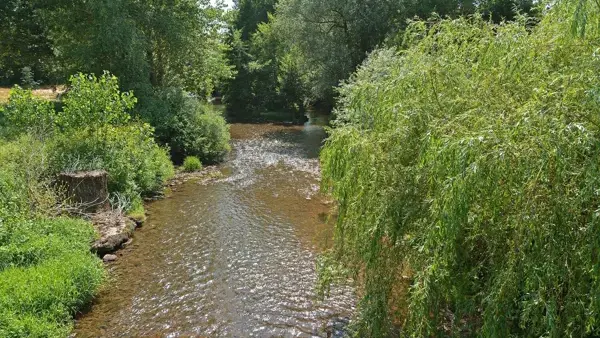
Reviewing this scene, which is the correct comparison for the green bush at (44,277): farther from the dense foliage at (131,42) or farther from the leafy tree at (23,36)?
the leafy tree at (23,36)

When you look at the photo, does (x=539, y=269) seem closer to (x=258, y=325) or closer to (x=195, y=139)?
(x=258, y=325)

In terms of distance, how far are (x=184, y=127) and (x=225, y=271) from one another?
11.0 meters

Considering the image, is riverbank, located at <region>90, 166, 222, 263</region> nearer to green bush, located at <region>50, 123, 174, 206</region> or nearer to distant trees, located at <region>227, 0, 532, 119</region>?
green bush, located at <region>50, 123, 174, 206</region>

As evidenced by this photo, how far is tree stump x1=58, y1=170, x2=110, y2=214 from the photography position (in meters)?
Answer: 10.6

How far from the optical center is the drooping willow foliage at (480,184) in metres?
3.44

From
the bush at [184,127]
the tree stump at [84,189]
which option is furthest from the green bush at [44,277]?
the bush at [184,127]

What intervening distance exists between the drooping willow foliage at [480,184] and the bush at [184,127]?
12.7 m

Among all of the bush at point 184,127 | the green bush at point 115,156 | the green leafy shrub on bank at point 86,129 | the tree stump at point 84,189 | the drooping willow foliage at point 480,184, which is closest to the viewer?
the drooping willow foliage at point 480,184

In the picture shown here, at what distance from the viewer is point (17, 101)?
11969 millimetres

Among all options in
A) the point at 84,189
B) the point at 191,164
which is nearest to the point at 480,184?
the point at 84,189

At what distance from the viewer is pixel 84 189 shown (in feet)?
35.1

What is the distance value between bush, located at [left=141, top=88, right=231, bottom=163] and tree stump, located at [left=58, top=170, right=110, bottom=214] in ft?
22.1

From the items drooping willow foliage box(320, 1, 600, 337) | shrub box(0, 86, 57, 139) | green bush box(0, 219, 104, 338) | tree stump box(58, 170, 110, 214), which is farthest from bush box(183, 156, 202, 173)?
drooping willow foliage box(320, 1, 600, 337)

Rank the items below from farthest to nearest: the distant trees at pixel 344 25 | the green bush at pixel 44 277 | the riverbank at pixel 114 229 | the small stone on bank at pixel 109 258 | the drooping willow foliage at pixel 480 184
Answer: the distant trees at pixel 344 25 → the riverbank at pixel 114 229 → the small stone on bank at pixel 109 258 → the green bush at pixel 44 277 → the drooping willow foliage at pixel 480 184
